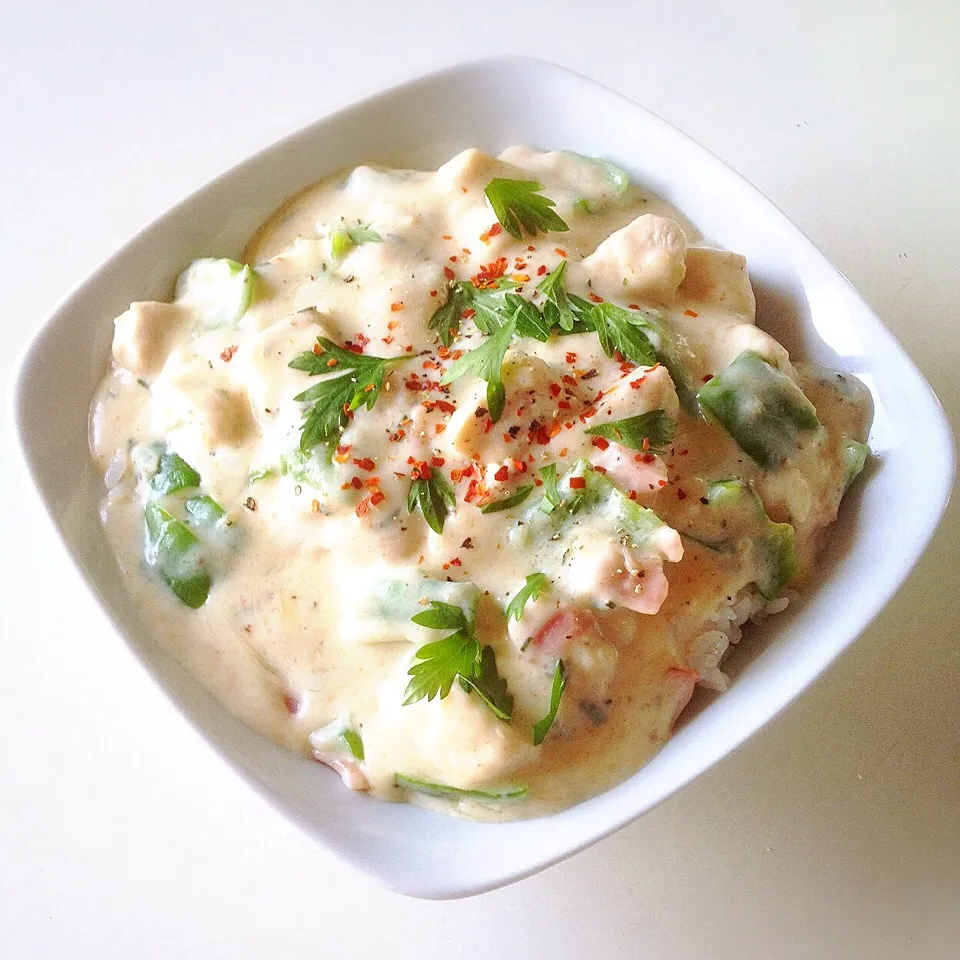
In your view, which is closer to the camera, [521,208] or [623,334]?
[623,334]

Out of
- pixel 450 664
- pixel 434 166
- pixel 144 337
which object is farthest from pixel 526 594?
pixel 434 166

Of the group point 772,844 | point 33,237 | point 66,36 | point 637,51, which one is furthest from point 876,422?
point 66,36

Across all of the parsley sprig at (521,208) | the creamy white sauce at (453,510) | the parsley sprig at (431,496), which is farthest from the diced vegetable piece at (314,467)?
the parsley sprig at (521,208)

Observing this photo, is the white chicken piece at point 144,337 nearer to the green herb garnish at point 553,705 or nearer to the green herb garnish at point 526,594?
the green herb garnish at point 526,594

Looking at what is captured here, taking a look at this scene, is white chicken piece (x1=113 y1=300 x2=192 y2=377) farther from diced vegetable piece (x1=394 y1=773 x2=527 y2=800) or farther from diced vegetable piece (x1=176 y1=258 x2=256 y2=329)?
diced vegetable piece (x1=394 y1=773 x2=527 y2=800)

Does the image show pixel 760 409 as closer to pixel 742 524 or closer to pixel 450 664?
pixel 742 524

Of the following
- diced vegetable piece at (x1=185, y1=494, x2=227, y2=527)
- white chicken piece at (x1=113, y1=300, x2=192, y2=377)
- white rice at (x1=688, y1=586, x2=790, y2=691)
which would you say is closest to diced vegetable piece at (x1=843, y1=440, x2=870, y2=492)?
white rice at (x1=688, y1=586, x2=790, y2=691)
